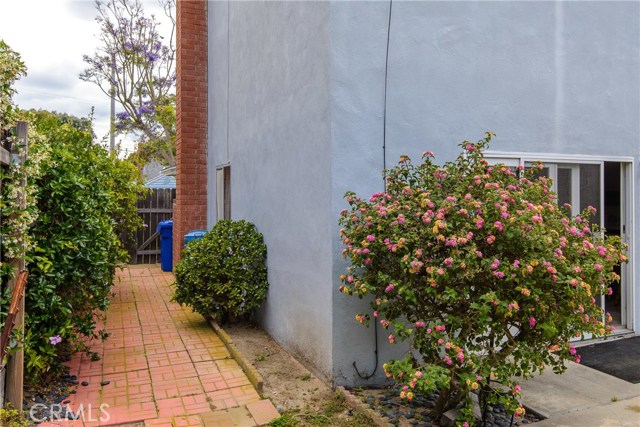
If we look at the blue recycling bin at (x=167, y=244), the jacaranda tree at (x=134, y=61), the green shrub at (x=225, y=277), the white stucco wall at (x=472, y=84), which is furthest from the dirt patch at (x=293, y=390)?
the jacaranda tree at (x=134, y=61)

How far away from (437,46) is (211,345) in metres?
4.14

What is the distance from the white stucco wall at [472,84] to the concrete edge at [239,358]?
0.73 m

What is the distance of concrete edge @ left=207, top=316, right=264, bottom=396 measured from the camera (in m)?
4.56

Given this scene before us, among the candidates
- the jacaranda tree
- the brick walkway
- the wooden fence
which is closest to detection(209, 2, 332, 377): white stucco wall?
the brick walkway

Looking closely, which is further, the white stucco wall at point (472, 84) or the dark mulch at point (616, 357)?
the dark mulch at point (616, 357)

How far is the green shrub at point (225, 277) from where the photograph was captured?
6250mm

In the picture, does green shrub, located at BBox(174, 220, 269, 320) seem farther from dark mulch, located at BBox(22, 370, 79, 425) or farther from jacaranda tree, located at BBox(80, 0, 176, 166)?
jacaranda tree, located at BBox(80, 0, 176, 166)

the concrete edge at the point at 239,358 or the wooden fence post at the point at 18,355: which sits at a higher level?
the wooden fence post at the point at 18,355

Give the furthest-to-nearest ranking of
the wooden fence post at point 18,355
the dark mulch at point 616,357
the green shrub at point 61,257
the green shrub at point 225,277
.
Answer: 1. the green shrub at point 225,277
2. the dark mulch at point 616,357
3. the green shrub at point 61,257
4. the wooden fence post at point 18,355

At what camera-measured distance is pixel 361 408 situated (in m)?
4.02

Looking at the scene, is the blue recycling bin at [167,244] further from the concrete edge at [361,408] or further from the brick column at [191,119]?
the concrete edge at [361,408]

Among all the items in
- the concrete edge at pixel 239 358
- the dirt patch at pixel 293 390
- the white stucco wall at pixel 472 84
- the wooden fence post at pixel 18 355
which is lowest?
the dirt patch at pixel 293 390

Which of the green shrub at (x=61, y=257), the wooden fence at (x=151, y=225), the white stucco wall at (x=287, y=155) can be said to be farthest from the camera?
the wooden fence at (x=151, y=225)

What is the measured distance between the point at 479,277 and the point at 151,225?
1148 cm
